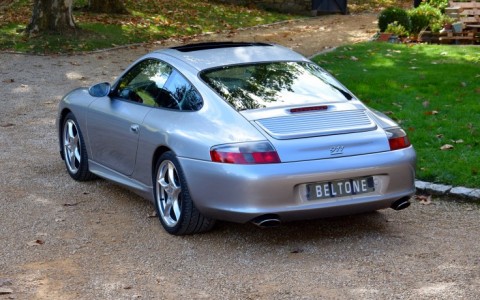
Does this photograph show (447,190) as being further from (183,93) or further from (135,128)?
(135,128)

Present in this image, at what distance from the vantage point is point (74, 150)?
9.29m

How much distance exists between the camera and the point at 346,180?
22.1 feet

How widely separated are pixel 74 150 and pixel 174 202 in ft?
7.69

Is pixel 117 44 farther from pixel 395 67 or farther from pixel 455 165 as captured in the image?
pixel 455 165

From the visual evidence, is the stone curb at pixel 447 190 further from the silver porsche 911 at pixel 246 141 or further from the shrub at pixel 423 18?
the shrub at pixel 423 18

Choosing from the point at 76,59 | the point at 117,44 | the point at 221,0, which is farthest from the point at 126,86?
the point at 221,0

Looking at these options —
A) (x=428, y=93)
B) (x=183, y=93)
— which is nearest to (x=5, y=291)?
(x=183, y=93)

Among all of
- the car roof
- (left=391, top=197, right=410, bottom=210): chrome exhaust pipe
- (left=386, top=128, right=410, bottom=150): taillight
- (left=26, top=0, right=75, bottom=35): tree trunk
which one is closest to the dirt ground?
(left=391, top=197, right=410, bottom=210): chrome exhaust pipe

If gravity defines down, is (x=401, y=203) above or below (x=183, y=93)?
below

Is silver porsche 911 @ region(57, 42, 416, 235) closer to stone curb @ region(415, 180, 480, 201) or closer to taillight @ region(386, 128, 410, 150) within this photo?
taillight @ region(386, 128, 410, 150)

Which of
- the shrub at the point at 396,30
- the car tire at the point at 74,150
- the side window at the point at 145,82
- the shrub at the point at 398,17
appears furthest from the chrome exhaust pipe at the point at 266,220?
the shrub at the point at 398,17

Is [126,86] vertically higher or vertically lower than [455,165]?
higher

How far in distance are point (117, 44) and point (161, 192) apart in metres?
14.2

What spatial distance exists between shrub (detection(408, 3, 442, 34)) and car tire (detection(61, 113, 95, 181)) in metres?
13.0
